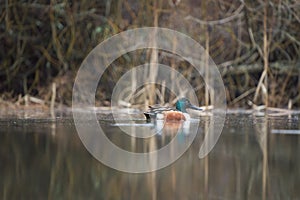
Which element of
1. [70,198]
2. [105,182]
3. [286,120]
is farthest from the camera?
[286,120]

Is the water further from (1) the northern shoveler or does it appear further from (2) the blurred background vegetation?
(2) the blurred background vegetation

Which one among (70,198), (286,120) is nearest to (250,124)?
(286,120)

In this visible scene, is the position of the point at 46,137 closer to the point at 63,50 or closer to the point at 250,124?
the point at 250,124

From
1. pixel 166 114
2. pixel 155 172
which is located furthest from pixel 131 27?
pixel 155 172

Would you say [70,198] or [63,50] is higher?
[63,50]

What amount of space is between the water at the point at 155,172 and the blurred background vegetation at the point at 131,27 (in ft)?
13.7

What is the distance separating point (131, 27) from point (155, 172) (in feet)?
21.5

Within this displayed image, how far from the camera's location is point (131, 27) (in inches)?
410

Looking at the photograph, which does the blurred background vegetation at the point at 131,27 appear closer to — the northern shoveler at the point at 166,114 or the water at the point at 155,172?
the northern shoveler at the point at 166,114

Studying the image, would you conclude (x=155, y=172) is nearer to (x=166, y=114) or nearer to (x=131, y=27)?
(x=166, y=114)

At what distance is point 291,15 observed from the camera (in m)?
10.2

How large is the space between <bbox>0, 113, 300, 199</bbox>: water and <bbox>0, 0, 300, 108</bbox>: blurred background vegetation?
4178 mm

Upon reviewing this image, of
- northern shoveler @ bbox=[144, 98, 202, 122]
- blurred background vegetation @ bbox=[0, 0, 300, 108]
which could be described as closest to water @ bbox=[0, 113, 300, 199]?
northern shoveler @ bbox=[144, 98, 202, 122]

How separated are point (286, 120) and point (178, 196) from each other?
460cm
